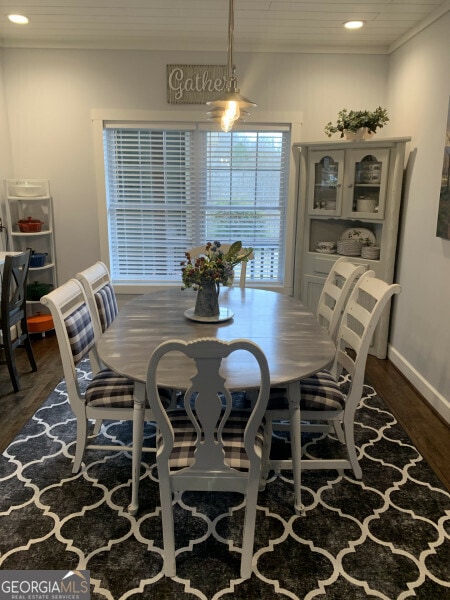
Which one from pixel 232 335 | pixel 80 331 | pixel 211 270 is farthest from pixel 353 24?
pixel 80 331


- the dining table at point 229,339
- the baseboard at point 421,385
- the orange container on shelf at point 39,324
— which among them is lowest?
the baseboard at point 421,385

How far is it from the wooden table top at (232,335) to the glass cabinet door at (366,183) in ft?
4.38

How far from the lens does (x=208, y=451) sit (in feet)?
5.25

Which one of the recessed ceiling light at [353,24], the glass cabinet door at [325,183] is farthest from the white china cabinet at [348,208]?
the recessed ceiling light at [353,24]

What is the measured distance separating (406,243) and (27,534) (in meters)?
3.15

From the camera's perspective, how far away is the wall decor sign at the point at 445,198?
9.24ft

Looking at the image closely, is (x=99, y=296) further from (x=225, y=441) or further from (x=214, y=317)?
(x=225, y=441)

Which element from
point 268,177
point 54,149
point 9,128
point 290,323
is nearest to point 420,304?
point 290,323

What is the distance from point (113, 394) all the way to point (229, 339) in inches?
23.6

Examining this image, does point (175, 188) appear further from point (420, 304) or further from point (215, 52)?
point (420, 304)

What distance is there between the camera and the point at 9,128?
13.4ft

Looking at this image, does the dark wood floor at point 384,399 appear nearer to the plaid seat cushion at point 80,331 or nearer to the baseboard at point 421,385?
the baseboard at point 421,385

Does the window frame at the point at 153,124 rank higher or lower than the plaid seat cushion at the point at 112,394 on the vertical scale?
higher

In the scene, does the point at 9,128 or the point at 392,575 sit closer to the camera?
the point at 392,575
